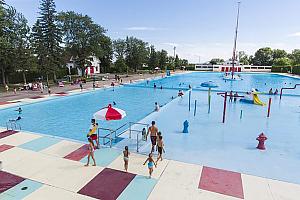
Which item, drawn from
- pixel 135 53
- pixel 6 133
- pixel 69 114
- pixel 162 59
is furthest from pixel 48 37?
pixel 162 59

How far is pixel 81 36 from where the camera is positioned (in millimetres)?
43125

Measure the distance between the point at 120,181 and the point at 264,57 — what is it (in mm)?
121882

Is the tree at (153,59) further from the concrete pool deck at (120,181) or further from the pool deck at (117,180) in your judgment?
the concrete pool deck at (120,181)

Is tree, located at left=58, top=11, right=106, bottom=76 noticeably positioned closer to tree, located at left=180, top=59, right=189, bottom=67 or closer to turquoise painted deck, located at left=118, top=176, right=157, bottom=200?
turquoise painted deck, located at left=118, top=176, right=157, bottom=200

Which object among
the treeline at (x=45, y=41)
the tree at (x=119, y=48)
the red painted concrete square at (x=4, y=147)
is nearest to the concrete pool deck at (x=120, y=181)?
the red painted concrete square at (x=4, y=147)

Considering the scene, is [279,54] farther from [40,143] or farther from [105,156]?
[40,143]

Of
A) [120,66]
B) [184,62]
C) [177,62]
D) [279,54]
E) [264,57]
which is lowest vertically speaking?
[120,66]

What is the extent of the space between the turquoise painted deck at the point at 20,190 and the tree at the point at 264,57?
122 metres

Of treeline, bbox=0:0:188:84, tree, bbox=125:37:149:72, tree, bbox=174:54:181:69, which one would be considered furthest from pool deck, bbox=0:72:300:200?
tree, bbox=174:54:181:69

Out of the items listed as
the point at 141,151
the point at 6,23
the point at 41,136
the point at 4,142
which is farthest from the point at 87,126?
the point at 6,23

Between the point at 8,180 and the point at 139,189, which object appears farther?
the point at 8,180

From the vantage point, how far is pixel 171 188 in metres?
6.87

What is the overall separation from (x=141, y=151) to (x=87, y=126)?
23.2ft

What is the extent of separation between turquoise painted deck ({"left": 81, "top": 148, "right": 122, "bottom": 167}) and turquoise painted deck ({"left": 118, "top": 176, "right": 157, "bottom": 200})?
184cm
